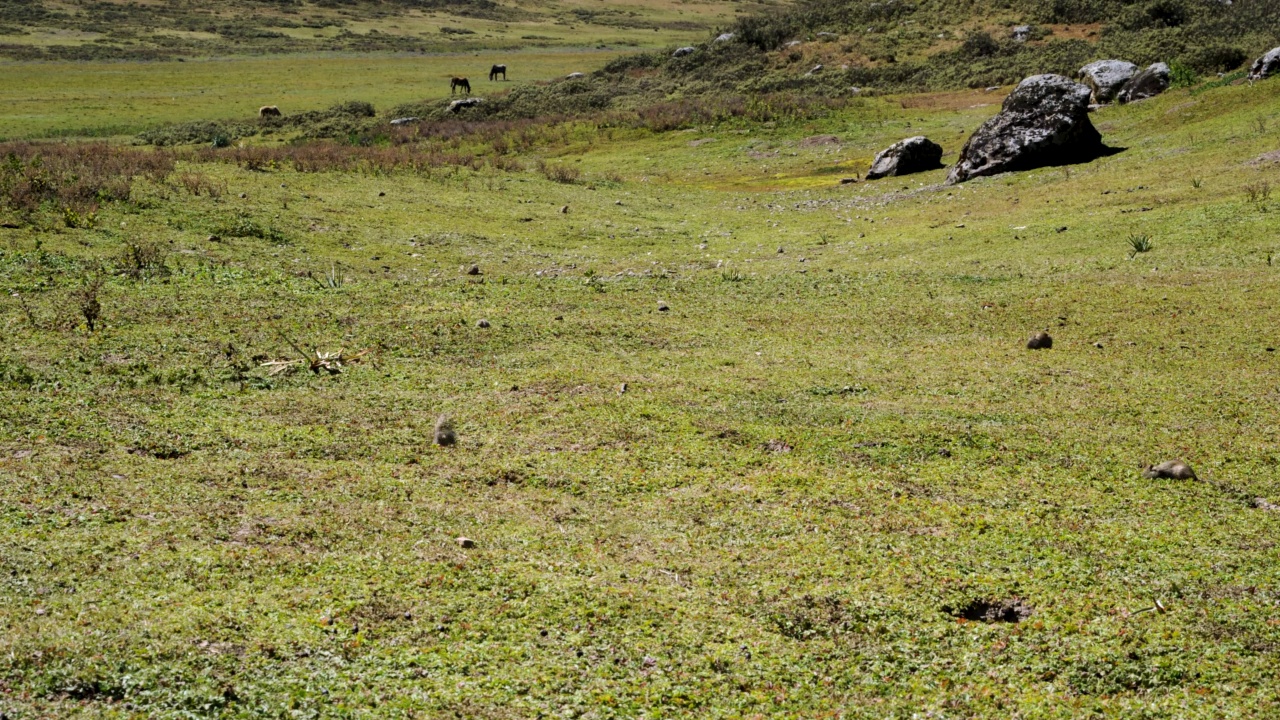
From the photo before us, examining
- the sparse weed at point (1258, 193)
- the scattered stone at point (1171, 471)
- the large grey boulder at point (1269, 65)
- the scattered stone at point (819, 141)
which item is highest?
the large grey boulder at point (1269, 65)

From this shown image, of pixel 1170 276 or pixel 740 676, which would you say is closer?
A: pixel 740 676

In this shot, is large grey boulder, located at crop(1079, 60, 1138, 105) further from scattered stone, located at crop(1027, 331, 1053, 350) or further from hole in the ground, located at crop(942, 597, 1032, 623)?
hole in the ground, located at crop(942, 597, 1032, 623)

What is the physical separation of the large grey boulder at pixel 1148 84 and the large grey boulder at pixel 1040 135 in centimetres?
966

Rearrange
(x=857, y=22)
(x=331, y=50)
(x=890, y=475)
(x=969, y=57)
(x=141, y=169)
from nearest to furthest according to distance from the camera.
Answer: (x=890, y=475) < (x=141, y=169) < (x=969, y=57) < (x=857, y=22) < (x=331, y=50)

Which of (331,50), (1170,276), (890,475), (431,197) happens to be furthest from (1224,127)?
(331,50)

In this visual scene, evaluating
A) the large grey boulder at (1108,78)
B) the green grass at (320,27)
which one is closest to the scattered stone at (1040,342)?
the large grey boulder at (1108,78)

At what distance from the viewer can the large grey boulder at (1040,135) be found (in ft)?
96.5

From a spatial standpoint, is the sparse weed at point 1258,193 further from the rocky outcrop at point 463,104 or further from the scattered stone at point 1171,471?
the rocky outcrop at point 463,104

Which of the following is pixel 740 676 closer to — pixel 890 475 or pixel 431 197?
pixel 890 475

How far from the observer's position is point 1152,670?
19.0 feet

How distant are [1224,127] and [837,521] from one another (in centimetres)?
2624

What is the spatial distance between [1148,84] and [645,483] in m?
36.6

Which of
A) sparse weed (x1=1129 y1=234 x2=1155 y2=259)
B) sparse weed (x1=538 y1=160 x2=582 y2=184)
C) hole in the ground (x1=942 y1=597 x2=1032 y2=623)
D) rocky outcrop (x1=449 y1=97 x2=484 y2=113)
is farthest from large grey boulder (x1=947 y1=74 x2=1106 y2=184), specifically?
rocky outcrop (x1=449 y1=97 x2=484 y2=113)

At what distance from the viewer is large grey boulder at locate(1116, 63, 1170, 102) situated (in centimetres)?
3759
